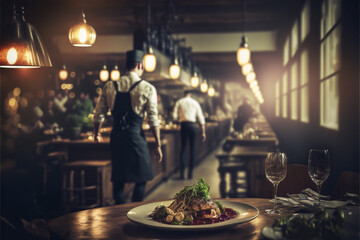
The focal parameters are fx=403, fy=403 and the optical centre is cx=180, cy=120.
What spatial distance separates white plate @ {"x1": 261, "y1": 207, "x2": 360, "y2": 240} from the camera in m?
1.08

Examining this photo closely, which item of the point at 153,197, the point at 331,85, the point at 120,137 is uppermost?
the point at 331,85

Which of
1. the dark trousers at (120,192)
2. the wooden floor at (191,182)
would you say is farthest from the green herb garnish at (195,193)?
the wooden floor at (191,182)

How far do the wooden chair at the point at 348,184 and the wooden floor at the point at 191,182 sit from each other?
3.41m

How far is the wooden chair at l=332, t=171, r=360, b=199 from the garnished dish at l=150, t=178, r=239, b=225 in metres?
0.64

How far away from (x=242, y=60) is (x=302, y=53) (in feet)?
6.86

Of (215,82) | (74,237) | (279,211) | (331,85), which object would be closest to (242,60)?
(331,85)

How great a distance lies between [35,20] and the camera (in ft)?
26.9

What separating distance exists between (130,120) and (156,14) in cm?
582

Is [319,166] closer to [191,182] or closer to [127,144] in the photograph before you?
[127,144]

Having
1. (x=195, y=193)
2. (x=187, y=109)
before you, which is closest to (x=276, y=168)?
(x=195, y=193)

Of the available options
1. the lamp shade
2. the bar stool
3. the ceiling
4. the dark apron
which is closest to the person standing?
the dark apron

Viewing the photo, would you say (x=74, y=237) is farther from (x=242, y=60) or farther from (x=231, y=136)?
(x=231, y=136)

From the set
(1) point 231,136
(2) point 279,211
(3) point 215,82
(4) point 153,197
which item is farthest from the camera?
(3) point 215,82

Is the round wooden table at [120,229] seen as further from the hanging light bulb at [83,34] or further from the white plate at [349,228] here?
the hanging light bulb at [83,34]
